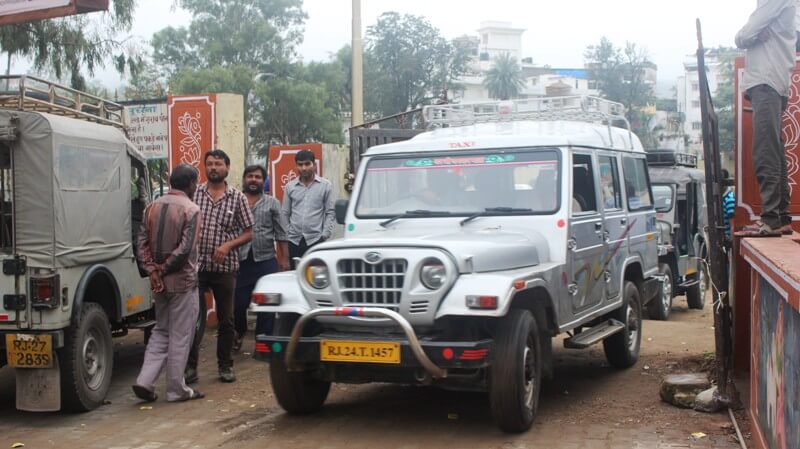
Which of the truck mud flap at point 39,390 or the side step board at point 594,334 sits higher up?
the side step board at point 594,334

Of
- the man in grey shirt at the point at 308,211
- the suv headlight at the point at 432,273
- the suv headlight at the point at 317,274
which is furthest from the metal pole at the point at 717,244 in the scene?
the man in grey shirt at the point at 308,211

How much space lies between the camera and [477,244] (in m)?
5.99

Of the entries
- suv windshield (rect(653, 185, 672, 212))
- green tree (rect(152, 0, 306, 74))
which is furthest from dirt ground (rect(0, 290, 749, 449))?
green tree (rect(152, 0, 306, 74))

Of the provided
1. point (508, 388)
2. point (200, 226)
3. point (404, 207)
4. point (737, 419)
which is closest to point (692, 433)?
point (737, 419)

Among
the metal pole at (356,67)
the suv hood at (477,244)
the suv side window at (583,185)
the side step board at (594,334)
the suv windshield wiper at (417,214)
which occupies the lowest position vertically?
the side step board at (594,334)

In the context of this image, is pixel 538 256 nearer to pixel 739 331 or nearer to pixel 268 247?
pixel 739 331

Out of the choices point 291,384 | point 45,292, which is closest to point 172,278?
point 45,292

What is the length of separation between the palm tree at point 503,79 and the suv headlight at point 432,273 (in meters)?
94.6

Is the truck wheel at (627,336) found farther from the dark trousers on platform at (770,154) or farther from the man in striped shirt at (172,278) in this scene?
the man in striped shirt at (172,278)

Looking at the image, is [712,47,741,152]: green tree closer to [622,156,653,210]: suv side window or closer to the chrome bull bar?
[622,156,653,210]: suv side window

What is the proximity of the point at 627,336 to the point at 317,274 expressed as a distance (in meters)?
3.64

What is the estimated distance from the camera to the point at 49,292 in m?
6.49

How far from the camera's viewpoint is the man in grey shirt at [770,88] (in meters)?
6.32

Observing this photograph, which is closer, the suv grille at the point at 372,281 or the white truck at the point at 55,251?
the suv grille at the point at 372,281
